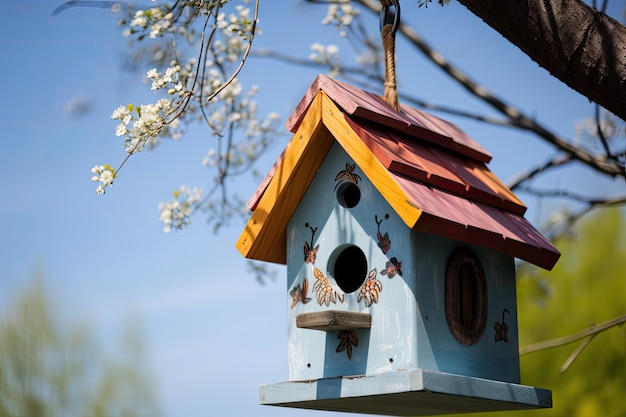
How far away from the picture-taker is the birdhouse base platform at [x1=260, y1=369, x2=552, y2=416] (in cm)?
272

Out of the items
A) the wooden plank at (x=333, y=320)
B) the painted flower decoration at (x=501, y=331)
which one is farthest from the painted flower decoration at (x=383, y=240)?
the painted flower decoration at (x=501, y=331)

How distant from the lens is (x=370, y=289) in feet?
9.75

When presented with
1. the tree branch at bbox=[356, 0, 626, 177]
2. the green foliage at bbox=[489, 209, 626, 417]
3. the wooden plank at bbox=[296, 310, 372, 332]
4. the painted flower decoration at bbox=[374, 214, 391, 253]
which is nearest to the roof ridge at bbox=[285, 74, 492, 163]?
the painted flower decoration at bbox=[374, 214, 391, 253]

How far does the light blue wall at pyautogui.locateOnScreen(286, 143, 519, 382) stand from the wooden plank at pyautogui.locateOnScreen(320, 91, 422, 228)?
4.0 inches

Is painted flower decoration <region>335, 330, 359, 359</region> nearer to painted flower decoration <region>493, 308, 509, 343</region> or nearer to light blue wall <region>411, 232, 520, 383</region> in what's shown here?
light blue wall <region>411, 232, 520, 383</region>

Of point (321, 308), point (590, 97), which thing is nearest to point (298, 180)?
point (321, 308)

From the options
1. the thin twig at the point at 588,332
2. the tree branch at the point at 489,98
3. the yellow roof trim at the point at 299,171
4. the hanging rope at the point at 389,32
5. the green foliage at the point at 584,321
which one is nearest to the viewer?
the yellow roof trim at the point at 299,171

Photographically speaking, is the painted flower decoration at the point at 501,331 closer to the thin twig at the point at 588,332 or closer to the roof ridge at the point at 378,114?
the thin twig at the point at 588,332

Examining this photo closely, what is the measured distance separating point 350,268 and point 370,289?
27cm

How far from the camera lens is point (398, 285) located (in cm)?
290

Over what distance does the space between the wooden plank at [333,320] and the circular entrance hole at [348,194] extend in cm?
45

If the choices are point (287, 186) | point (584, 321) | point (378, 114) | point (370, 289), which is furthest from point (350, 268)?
point (584, 321)

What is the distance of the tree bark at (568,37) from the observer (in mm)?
2664

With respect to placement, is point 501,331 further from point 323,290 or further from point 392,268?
point 323,290
